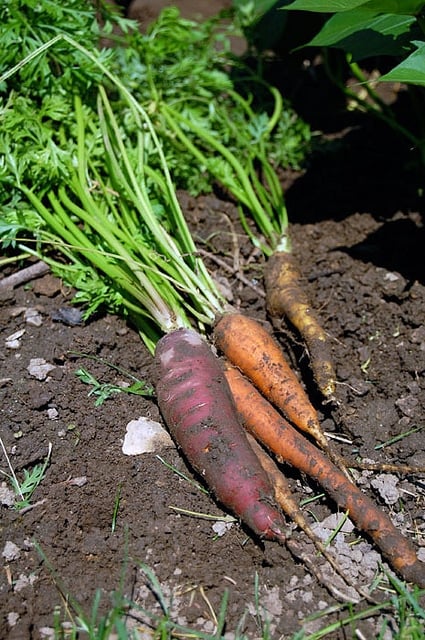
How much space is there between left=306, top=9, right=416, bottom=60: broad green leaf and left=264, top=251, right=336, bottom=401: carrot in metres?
0.88

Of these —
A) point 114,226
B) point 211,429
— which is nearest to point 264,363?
point 211,429

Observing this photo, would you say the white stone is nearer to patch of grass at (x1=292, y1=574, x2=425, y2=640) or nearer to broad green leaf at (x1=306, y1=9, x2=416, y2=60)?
patch of grass at (x1=292, y1=574, x2=425, y2=640)

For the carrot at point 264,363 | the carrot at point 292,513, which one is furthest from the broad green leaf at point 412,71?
the carrot at point 292,513

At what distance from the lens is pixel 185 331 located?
8.80 ft

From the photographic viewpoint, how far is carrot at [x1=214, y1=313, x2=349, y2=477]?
254 cm

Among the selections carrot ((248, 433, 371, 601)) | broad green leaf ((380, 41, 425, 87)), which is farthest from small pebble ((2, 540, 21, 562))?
broad green leaf ((380, 41, 425, 87))

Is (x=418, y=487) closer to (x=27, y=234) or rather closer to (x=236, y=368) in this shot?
(x=236, y=368)

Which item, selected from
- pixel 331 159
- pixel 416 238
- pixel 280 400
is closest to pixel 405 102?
pixel 331 159

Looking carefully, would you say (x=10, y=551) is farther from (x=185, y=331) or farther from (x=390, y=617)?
(x=390, y=617)

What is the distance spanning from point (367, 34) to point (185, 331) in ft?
4.66

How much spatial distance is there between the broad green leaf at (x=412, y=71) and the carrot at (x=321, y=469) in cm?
120

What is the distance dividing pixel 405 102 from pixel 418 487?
2415 millimetres

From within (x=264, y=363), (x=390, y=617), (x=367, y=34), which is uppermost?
(x=367, y=34)

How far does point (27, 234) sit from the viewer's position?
3020 mm
